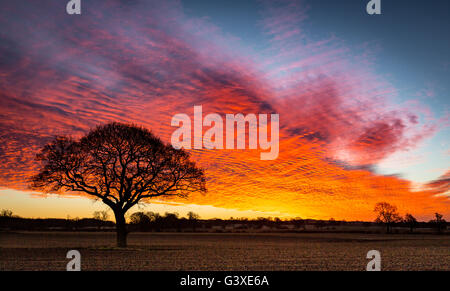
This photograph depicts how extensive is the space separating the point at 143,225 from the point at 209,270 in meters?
137

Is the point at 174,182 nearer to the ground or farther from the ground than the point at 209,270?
farther from the ground

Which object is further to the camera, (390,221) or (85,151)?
(390,221)
